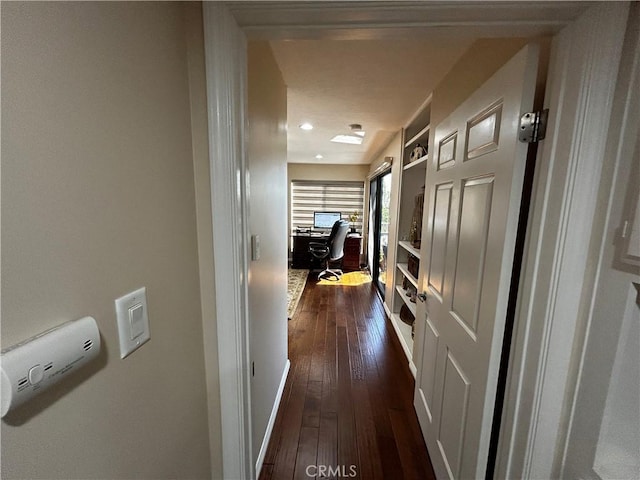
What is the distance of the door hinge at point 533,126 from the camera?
0.77 meters

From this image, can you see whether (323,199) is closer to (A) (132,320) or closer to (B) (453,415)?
(B) (453,415)

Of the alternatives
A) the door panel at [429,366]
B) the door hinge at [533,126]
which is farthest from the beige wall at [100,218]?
the door panel at [429,366]

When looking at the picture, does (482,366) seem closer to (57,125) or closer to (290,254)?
(57,125)

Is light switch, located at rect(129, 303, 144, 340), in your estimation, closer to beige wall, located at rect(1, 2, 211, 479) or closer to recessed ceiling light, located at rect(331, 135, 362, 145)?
beige wall, located at rect(1, 2, 211, 479)

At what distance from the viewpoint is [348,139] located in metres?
3.41

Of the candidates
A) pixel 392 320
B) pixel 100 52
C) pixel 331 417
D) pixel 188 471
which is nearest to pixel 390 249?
pixel 392 320

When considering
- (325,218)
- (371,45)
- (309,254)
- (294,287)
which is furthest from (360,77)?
(325,218)

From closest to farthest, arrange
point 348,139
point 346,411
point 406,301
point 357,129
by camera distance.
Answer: point 346,411 < point 406,301 < point 357,129 < point 348,139

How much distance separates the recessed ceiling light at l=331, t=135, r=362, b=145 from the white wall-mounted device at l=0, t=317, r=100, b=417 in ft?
10.6

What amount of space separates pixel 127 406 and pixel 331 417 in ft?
5.19

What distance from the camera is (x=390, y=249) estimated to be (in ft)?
11.0

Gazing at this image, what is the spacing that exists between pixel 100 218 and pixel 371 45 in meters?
1.44

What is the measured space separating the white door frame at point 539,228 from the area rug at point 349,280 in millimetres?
3797

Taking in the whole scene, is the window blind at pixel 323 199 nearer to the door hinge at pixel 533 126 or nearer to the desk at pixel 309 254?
the desk at pixel 309 254
